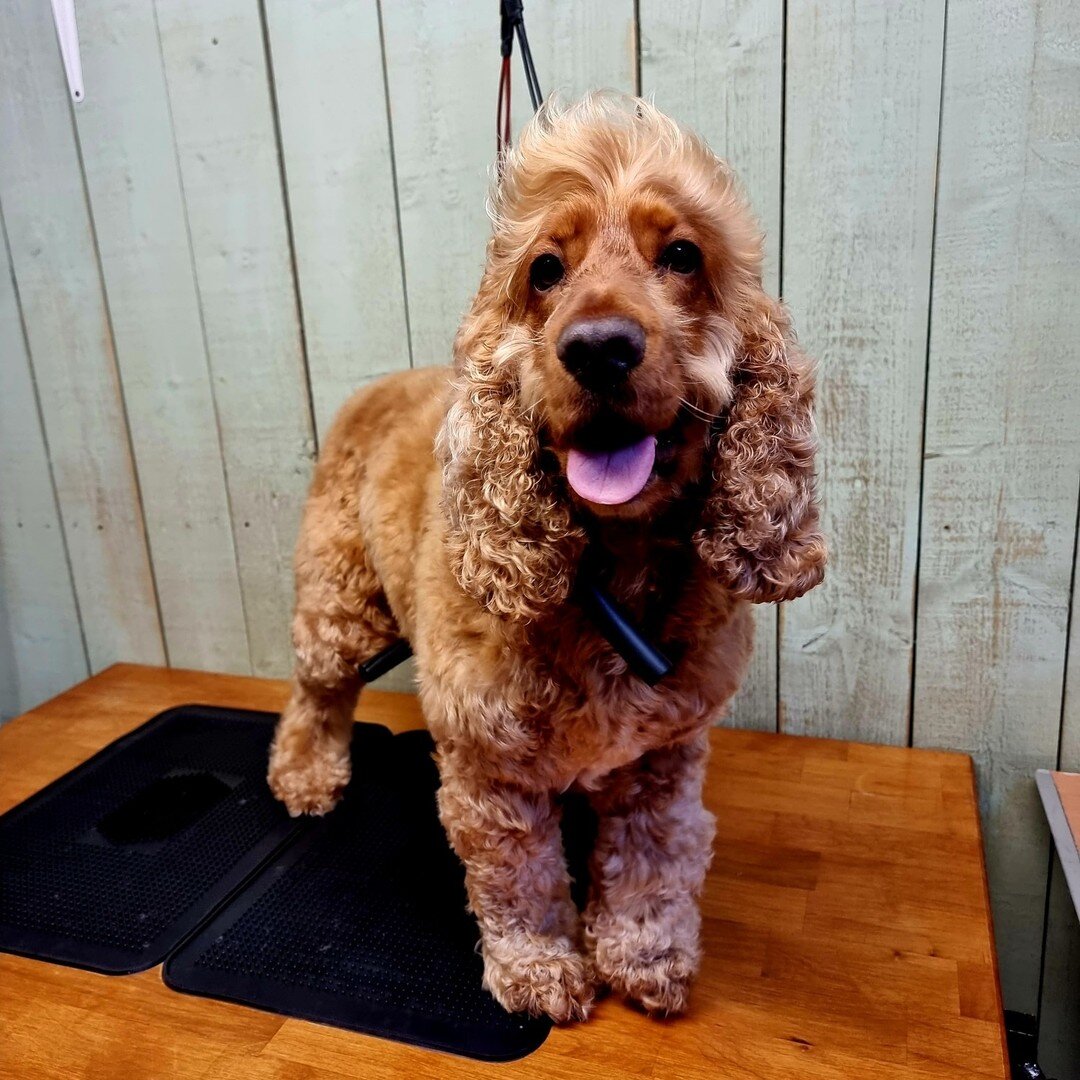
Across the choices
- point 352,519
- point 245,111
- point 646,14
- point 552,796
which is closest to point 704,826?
point 552,796

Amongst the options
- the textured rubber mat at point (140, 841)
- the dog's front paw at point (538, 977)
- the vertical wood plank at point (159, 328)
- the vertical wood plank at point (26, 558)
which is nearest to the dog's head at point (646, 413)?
the dog's front paw at point (538, 977)

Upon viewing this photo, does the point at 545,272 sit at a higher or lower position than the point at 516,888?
higher

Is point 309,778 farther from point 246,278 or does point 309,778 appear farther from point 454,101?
point 454,101

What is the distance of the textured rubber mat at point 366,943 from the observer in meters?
0.93

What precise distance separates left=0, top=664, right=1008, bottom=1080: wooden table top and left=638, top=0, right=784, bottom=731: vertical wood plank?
0.80 m

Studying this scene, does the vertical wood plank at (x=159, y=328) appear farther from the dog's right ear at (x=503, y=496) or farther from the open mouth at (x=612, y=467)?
the open mouth at (x=612, y=467)

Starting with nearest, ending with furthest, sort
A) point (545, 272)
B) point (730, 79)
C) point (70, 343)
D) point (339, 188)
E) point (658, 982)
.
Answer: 1. point (545, 272)
2. point (658, 982)
3. point (730, 79)
4. point (339, 188)
5. point (70, 343)

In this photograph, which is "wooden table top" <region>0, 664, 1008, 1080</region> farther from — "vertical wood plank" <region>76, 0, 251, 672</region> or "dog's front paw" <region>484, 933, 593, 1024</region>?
"vertical wood plank" <region>76, 0, 251, 672</region>

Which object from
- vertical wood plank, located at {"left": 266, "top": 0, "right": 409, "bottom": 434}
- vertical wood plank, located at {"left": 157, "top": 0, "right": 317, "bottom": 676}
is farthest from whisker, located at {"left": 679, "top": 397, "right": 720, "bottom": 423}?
vertical wood plank, located at {"left": 157, "top": 0, "right": 317, "bottom": 676}

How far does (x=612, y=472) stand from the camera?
0.72 meters

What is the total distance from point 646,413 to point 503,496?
16 centimetres

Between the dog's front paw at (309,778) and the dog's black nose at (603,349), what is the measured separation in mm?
922

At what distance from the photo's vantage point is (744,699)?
1484 mm

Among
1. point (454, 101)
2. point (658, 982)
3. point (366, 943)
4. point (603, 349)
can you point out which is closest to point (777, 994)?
point (658, 982)
